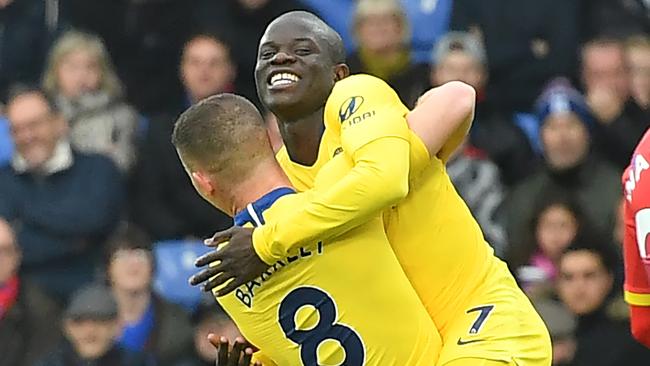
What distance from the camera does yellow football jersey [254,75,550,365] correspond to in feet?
16.6

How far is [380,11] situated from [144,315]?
6.31ft

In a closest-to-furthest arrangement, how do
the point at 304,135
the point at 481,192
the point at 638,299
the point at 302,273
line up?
the point at 302,273 < the point at 304,135 < the point at 638,299 < the point at 481,192

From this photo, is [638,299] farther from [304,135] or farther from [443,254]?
[304,135]

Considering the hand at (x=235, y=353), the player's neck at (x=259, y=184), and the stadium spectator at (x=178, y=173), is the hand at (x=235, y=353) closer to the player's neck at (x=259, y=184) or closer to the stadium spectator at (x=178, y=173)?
the player's neck at (x=259, y=184)

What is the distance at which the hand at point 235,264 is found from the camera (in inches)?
193

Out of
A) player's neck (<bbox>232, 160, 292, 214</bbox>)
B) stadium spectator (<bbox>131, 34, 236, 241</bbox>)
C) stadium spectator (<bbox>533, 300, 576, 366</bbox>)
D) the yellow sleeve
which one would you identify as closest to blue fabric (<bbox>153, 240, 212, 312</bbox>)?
stadium spectator (<bbox>131, 34, 236, 241</bbox>)

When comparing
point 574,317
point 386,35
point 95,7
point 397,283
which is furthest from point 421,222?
point 95,7

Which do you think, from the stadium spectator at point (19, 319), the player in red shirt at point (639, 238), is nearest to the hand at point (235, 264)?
the player in red shirt at point (639, 238)

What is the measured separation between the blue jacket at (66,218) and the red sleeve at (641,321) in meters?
4.00

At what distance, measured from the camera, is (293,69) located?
205 inches

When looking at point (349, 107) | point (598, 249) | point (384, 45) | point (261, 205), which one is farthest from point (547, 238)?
point (261, 205)

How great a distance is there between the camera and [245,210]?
4.97 metres

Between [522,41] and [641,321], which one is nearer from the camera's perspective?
[641,321]

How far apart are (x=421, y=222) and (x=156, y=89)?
4.52 metres
